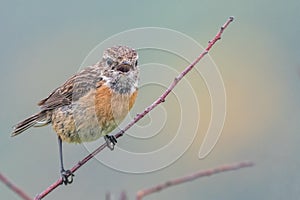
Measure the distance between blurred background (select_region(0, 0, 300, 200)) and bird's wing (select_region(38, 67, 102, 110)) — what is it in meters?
0.40

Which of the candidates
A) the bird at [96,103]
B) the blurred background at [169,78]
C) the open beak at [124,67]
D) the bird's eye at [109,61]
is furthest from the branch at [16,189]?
the bird's eye at [109,61]

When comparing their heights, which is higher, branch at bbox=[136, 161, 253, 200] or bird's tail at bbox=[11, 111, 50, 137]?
bird's tail at bbox=[11, 111, 50, 137]

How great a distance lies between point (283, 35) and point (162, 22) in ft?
17.3

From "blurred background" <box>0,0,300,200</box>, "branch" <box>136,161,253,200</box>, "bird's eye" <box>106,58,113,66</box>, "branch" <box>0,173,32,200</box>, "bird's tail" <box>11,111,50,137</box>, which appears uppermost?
"blurred background" <box>0,0,300,200</box>

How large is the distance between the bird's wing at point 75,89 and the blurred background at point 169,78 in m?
0.40

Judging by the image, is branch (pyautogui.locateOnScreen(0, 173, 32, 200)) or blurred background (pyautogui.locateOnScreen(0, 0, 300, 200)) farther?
blurred background (pyautogui.locateOnScreen(0, 0, 300, 200))

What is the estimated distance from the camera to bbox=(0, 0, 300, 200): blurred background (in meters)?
17.3

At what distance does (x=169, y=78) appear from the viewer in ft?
21.7

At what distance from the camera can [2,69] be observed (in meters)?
38.7

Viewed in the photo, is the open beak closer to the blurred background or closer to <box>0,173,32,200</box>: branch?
the blurred background

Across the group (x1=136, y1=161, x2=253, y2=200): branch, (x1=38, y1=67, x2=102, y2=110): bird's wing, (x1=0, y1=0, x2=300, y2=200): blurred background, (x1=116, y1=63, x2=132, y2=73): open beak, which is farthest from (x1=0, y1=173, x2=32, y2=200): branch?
(x1=38, y1=67, x2=102, y2=110): bird's wing

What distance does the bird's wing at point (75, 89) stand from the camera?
5.85 metres

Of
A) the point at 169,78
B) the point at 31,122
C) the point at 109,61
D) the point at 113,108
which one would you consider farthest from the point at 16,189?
the point at 169,78

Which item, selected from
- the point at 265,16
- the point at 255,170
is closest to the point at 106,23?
the point at 265,16
